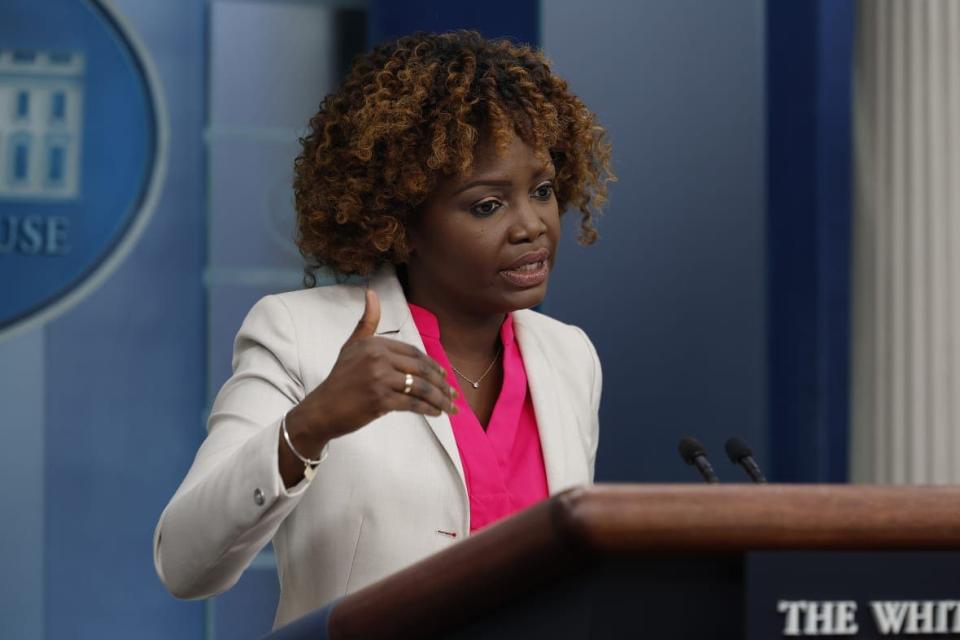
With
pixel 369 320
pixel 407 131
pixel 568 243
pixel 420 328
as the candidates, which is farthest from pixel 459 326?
pixel 568 243

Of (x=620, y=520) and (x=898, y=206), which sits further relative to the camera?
(x=898, y=206)

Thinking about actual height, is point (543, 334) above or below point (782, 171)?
below

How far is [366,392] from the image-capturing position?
139cm

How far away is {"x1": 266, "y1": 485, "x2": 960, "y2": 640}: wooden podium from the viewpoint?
947mm

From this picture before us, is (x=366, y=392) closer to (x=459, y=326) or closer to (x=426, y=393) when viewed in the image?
(x=426, y=393)

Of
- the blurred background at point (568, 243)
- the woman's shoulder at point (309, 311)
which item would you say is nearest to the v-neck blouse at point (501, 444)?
the woman's shoulder at point (309, 311)

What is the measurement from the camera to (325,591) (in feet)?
6.09

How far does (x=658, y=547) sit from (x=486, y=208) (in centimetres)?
108

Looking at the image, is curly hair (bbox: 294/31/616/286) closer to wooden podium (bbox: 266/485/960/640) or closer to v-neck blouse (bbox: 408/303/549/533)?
v-neck blouse (bbox: 408/303/549/533)

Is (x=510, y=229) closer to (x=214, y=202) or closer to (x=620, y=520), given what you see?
(x=620, y=520)

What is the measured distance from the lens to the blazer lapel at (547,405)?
1991 millimetres

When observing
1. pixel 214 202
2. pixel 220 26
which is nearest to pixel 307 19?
pixel 220 26

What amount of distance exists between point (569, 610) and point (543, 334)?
1.28 m

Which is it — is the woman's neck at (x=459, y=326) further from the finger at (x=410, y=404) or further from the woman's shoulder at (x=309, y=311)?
the finger at (x=410, y=404)
